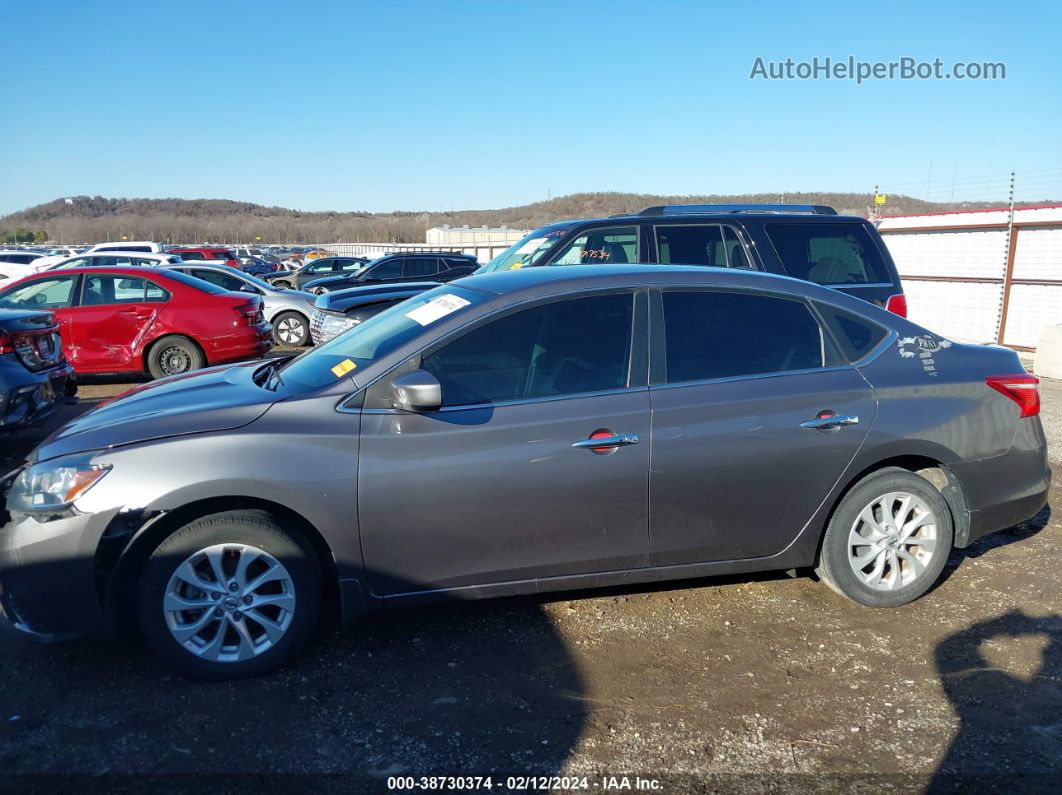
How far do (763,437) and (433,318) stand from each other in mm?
1687

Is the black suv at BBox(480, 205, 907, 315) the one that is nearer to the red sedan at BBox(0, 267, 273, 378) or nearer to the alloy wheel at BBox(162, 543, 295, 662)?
the alloy wheel at BBox(162, 543, 295, 662)

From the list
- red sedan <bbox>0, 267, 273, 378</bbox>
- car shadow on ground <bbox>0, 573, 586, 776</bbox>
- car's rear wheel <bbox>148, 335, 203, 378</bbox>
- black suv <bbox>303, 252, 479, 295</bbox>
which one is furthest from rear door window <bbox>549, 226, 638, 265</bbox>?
black suv <bbox>303, 252, 479, 295</bbox>

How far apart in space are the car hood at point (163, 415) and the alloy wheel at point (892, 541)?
9.83ft

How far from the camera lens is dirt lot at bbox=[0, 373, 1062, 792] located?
2.97 m

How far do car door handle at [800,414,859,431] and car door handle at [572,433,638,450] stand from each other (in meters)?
0.90

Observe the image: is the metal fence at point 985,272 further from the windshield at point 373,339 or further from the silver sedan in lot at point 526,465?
the windshield at point 373,339

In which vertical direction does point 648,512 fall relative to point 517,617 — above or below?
above

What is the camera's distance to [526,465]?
11.9 ft

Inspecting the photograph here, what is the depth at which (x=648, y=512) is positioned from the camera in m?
3.78

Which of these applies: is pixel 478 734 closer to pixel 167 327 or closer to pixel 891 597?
pixel 891 597

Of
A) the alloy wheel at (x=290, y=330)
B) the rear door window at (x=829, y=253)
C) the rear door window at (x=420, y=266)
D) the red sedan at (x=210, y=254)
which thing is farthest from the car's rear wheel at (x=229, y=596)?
the red sedan at (x=210, y=254)

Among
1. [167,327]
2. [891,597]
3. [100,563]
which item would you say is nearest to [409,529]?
[100,563]

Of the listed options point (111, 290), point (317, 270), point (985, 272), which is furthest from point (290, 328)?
point (317, 270)

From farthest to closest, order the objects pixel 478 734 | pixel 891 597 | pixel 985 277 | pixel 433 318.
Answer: pixel 985 277
pixel 891 597
pixel 433 318
pixel 478 734
